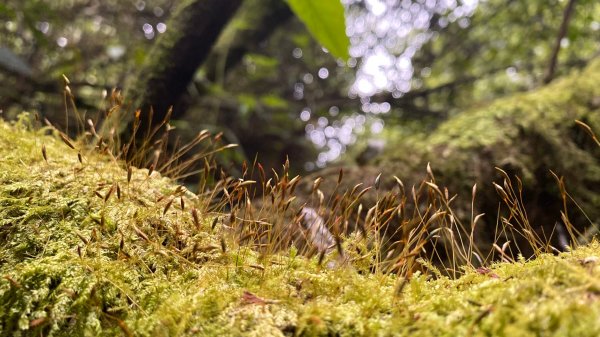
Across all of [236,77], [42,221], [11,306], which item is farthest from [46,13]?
[11,306]

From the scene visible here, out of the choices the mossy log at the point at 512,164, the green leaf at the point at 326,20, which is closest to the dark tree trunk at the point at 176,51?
the mossy log at the point at 512,164

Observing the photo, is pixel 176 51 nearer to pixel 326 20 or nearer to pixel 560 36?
pixel 326 20

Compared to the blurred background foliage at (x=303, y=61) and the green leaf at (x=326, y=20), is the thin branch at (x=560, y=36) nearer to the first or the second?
the blurred background foliage at (x=303, y=61)

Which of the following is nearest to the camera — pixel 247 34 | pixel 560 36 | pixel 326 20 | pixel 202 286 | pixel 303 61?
pixel 202 286

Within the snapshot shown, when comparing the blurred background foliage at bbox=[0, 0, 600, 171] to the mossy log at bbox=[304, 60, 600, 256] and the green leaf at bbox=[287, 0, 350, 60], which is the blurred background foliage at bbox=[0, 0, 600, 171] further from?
the green leaf at bbox=[287, 0, 350, 60]

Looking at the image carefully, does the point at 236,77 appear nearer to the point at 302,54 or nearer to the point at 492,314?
the point at 302,54

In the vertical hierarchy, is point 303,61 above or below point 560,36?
below

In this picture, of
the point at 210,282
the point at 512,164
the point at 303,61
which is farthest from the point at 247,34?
the point at 210,282

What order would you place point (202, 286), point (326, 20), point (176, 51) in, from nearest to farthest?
point (202, 286) → point (326, 20) → point (176, 51)
